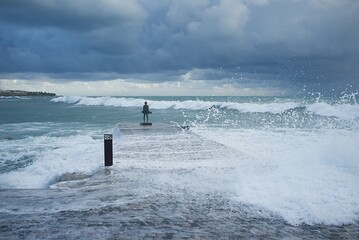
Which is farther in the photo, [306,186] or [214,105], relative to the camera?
[214,105]

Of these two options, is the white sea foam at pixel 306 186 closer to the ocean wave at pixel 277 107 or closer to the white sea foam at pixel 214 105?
the ocean wave at pixel 277 107

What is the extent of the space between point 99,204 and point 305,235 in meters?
3.34

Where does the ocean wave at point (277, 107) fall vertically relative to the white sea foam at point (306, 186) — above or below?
above

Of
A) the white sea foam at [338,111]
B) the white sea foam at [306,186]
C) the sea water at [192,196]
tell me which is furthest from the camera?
the white sea foam at [338,111]

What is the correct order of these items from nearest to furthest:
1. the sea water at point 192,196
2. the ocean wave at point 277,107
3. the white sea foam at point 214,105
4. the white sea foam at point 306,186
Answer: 1. the sea water at point 192,196
2. the white sea foam at point 306,186
3. the ocean wave at point 277,107
4. the white sea foam at point 214,105

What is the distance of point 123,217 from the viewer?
4.84 m

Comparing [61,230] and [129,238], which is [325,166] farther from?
[61,230]

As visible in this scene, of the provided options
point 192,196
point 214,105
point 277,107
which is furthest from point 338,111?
point 192,196

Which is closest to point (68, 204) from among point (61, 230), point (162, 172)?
point (61, 230)

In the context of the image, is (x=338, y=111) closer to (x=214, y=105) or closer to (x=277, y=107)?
(x=277, y=107)

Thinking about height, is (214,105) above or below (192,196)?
above

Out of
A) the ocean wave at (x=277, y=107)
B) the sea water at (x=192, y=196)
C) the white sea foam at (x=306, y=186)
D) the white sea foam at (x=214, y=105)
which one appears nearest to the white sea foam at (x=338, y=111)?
the ocean wave at (x=277, y=107)

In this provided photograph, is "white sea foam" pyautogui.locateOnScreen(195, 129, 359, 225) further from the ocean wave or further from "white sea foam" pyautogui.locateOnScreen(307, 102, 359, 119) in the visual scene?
"white sea foam" pyautogui.locateOnScreen(307, 102, 359, 119)

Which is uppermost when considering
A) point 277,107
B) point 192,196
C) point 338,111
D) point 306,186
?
point 277,107
